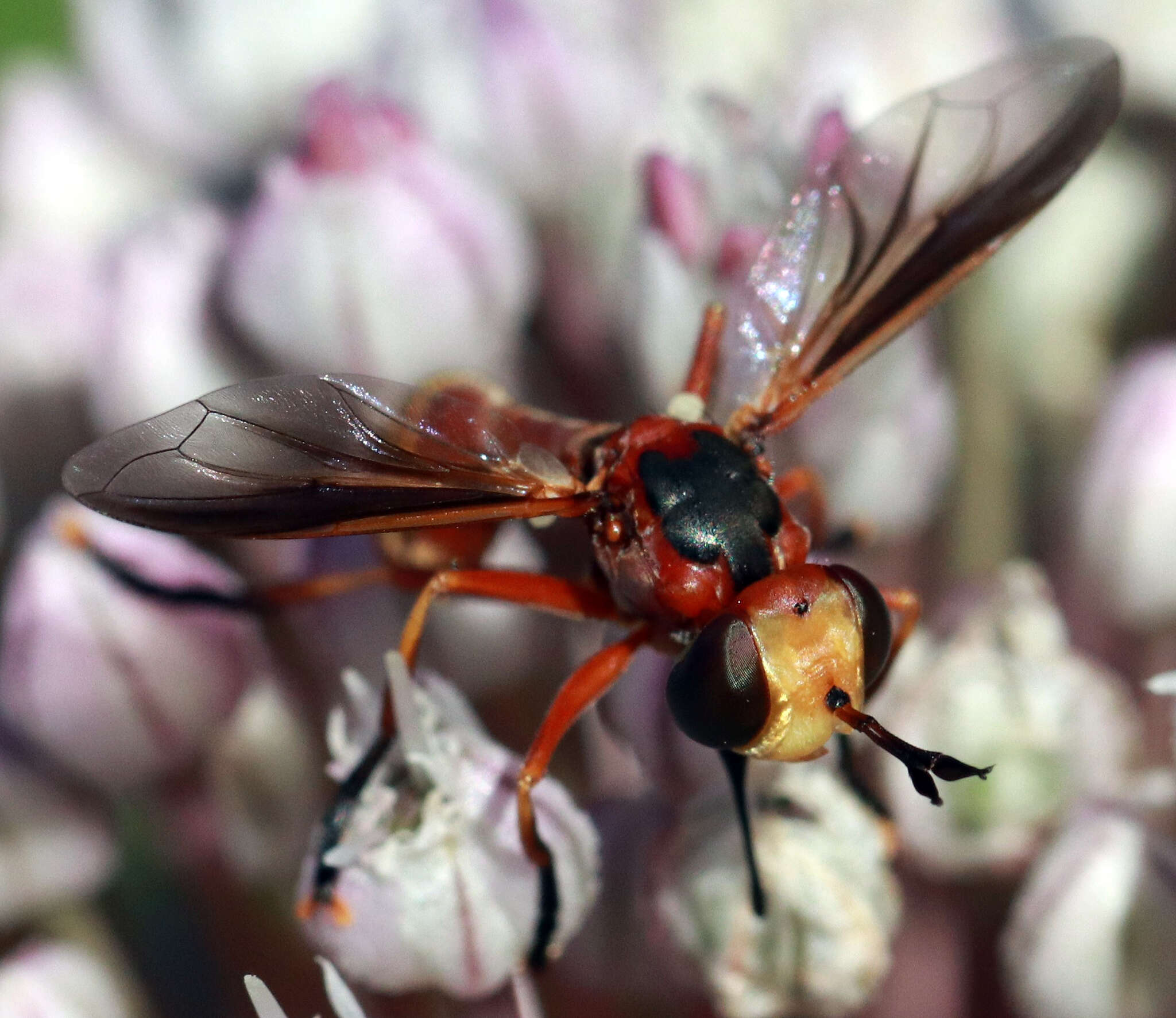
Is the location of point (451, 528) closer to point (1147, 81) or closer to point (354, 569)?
point (354, 569)

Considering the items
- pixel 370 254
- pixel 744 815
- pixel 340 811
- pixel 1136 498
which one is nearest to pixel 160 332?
pixel 370 254

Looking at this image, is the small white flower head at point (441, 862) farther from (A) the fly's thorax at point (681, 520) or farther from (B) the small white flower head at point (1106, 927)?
(B) the small white flower head at point (1106, 927)

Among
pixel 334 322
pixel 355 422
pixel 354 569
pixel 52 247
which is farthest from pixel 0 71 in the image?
pixel 355 422

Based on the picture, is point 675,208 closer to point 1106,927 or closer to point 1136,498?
point 1136,498

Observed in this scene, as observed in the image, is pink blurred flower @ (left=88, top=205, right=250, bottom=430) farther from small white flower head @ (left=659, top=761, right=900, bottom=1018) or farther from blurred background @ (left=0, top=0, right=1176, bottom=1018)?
small white flower head @ (left=659, top=761, right=900, bottom=1018)

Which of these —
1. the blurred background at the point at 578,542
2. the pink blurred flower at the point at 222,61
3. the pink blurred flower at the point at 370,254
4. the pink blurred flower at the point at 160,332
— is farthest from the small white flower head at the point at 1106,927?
the pink blurred flower at the point at 222,61

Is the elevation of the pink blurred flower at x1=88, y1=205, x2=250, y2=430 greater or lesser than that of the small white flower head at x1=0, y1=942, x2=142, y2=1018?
greater

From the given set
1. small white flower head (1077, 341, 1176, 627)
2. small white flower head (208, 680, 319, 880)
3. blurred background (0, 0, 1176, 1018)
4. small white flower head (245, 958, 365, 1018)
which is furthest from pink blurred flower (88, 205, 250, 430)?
small white flower head (1077, 341, 1176, 627)
